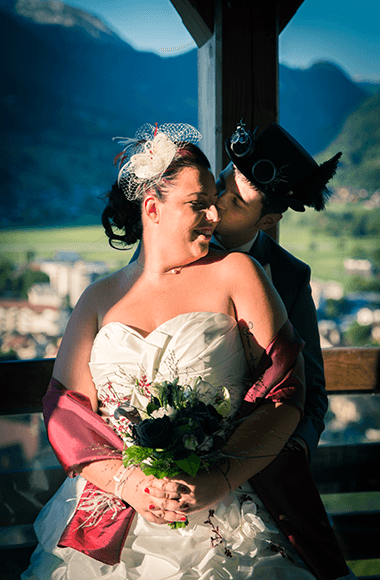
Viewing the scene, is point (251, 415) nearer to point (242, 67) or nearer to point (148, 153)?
point (148, 153)

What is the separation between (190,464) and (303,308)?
0.93 m

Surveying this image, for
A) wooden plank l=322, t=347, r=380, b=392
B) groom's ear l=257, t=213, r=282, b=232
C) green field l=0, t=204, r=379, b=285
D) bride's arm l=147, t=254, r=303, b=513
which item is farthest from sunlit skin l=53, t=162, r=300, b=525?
green field l=0, t=204, r=379, b=285

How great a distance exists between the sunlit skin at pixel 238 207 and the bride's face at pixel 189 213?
0.52 feet

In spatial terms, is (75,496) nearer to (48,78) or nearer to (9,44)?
(48,78)

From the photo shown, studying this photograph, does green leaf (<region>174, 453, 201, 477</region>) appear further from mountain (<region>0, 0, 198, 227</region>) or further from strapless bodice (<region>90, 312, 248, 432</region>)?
mountain (<region>0, 0, 198, 227</region>)

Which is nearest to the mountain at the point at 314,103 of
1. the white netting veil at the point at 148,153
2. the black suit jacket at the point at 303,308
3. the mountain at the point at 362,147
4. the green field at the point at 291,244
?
the mountain at the point at 362,147

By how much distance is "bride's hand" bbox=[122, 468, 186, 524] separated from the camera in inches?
47.4

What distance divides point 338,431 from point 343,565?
2281 millimetres

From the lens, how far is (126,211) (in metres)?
1.65

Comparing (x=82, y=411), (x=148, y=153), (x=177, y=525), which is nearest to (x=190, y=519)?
(x=177, y=525)

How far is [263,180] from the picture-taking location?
5.28 ft

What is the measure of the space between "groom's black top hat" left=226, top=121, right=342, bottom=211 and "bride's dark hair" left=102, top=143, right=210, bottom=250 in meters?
0.18

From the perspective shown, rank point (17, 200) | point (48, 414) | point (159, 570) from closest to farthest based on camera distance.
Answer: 1. point (159, 570)
2. point (48, 414)
3. point (17, 200)

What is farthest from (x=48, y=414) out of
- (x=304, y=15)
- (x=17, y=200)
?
(x=304, y=15)
